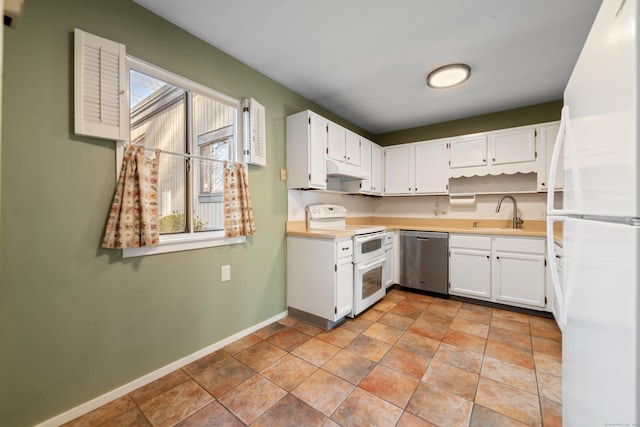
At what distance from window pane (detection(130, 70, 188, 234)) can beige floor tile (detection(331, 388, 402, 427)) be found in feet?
5.57

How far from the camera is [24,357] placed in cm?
133

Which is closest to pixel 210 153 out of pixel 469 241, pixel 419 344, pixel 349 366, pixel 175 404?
pixel 175 404

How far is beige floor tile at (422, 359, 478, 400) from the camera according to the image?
1664 mm

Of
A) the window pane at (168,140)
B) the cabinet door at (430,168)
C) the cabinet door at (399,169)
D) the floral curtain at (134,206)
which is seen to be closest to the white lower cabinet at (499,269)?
the cabinet door at (430,168)

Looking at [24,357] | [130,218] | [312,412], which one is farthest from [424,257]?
[24,357]

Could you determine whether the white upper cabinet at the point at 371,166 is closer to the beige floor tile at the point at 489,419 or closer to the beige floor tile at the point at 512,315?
the beige floor tile at the point at 512,315

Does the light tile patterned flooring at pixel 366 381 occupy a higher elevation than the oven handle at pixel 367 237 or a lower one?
lower

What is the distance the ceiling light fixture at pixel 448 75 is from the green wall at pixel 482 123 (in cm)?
126

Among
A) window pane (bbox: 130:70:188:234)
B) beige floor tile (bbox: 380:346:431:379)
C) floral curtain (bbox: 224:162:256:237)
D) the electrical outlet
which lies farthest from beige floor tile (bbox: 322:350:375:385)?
window pane (bbox: 130:70:188:234)

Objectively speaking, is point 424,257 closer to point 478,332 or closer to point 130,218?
point 478,332

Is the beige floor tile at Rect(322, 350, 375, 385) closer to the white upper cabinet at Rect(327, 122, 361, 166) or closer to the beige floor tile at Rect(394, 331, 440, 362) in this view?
the beige floor tile at Rect(394, 331, 440, 362)

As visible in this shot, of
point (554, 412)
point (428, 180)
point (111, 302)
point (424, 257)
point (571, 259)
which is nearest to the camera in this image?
point (571, 259)

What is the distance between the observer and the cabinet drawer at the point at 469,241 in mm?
3041

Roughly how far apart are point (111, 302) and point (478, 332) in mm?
2918
